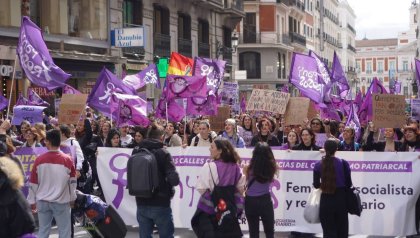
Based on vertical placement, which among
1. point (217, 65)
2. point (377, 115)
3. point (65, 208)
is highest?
point (217, 65)

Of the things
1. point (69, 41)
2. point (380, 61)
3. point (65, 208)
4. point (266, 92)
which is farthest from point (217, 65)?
point (380, 61)

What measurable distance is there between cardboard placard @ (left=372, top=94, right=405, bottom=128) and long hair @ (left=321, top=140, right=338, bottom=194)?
2.90 meters

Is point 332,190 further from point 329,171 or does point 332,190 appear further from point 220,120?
point 220,120

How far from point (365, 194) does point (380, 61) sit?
14115 centimetres

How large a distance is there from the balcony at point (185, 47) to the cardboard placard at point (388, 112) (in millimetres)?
20452

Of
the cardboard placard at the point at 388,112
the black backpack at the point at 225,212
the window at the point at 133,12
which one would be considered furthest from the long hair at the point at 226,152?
the window at the point at 133,12

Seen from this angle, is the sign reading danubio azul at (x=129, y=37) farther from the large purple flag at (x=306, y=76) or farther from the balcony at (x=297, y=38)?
the balcony at (x=297, y=38)

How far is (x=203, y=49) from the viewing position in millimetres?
33688

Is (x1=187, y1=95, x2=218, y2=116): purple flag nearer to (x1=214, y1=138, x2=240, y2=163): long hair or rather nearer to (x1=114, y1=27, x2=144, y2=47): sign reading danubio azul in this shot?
(x1=214, y1=138, x2=240, y2=163): long hair

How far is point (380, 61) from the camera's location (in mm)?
146125

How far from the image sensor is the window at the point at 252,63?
54.2 m

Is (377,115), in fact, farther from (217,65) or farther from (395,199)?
(217,65)

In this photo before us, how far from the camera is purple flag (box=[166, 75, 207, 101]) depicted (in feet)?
43.7

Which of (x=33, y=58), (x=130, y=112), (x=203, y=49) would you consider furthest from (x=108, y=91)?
(x=203, y=49)
